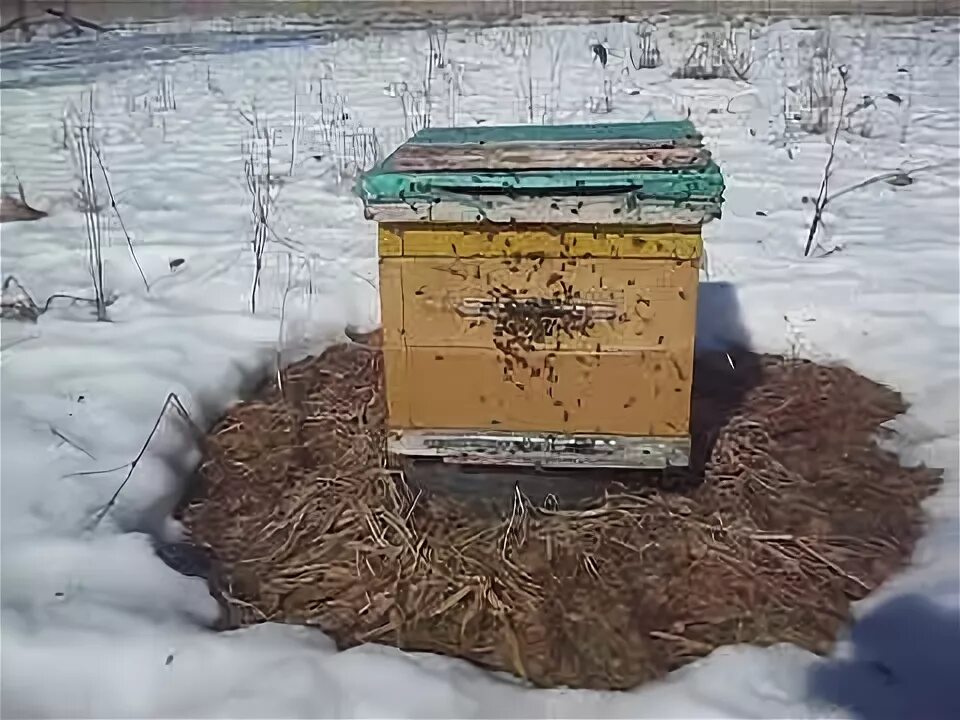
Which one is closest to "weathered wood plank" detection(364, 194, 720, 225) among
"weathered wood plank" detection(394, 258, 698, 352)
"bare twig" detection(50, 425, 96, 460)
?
"weathered wood plank" detection(394, 258, 698, 352)

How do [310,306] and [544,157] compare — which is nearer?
[544,157]

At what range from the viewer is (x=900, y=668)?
1.74 metres

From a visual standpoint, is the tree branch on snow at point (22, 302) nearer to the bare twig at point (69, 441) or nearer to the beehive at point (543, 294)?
the bare twig at point (69, 441)

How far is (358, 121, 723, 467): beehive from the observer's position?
1.86 meters

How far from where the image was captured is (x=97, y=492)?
2.26m

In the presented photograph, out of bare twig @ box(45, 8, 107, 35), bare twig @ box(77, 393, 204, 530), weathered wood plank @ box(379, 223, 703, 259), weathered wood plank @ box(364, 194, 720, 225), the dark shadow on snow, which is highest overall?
bare twig @ box(45, 8, 107, 35)

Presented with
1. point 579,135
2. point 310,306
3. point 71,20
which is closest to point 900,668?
point 579,135

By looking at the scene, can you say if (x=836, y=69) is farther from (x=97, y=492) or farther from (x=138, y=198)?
(x=97, y=492)

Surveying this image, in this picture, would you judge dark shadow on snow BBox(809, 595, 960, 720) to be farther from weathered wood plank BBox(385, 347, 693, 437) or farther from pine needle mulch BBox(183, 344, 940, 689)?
weathered wood plank BBox(385, 347, 693, 437)

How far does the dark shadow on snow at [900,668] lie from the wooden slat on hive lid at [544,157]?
100 centimetres

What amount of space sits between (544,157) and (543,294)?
293 mm

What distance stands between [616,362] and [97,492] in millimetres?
1290

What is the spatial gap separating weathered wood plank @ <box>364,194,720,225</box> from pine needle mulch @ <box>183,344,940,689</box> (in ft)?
2.23

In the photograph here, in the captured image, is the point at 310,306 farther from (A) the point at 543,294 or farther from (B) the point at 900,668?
(B) the point at 900,668
